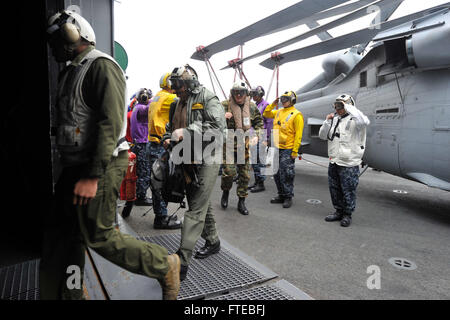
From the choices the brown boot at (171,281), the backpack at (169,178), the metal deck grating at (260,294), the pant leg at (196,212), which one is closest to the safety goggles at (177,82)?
the backpack at (169,178)

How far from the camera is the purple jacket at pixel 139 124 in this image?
4.08 meters

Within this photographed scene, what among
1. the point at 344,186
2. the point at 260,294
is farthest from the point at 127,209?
the point at 344,186

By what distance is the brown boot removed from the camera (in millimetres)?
1623

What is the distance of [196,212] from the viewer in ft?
7.17

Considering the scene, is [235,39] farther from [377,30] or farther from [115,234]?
[115,234]

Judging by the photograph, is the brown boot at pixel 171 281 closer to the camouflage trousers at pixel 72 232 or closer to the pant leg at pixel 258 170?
the camouflage trousers at pixel 72 232

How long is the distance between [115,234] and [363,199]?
468 centimetres

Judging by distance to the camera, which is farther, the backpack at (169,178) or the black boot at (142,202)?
the black boot at (142,202)

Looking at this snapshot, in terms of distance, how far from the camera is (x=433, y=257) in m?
2.72

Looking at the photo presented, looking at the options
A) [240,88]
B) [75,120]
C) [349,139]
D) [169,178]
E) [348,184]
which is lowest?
[348,184]

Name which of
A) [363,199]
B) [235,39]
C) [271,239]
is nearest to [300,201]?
[363,199]

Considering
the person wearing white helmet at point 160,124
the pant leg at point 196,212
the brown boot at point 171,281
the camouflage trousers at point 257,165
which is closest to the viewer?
the brown boot at point 171,281

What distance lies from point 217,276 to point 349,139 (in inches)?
98.2
